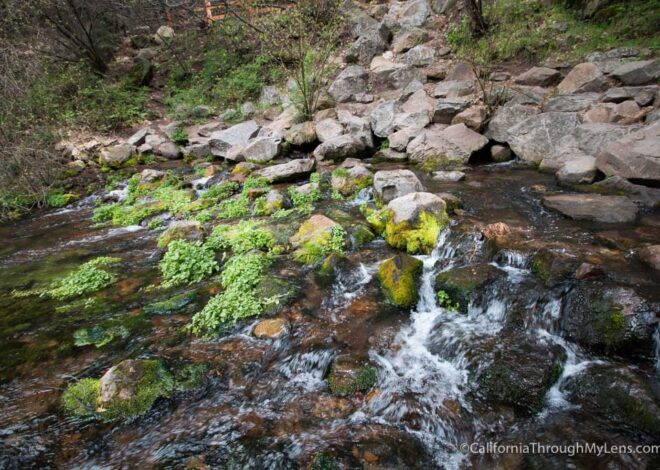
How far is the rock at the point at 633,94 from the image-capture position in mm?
7828

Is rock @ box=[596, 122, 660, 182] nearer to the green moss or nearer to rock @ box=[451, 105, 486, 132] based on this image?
rock @ box=[451, 105, 486, 132]

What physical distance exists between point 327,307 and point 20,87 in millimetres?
10990

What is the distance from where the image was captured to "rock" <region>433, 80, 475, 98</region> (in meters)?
11.6

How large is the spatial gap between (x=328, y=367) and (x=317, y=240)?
2.60m

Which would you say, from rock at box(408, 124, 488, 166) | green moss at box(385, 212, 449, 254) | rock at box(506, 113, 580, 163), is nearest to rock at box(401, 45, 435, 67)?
rock at box(408, 124, 488, 166)

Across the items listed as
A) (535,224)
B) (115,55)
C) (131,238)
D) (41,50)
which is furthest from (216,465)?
(115,55)

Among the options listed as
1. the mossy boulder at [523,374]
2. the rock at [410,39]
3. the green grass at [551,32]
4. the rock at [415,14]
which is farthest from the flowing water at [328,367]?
the rock at [415,14]

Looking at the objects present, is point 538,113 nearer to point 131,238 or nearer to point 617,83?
point 617,83

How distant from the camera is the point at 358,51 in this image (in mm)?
16188

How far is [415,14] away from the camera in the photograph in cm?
1684

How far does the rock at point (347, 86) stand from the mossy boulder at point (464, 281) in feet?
36.5

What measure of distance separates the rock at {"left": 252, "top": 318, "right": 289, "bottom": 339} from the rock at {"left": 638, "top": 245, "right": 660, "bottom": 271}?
452 cm

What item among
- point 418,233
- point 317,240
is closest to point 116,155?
point 317,240

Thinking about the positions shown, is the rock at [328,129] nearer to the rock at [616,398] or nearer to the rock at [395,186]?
the rock at [395,186]
